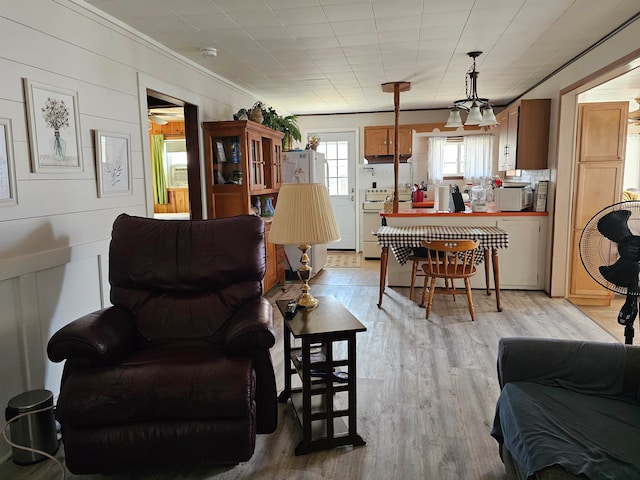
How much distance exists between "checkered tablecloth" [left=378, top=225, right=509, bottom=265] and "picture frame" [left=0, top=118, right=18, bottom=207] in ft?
9.91

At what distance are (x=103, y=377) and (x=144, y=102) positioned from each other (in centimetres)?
221

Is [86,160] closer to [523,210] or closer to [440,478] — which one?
[440,478]

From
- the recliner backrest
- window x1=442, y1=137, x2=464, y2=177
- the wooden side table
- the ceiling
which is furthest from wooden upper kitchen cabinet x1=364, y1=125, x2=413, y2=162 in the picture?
the wooden side table

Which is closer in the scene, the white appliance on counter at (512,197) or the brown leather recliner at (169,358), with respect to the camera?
the brown leather recliner at (169,358)

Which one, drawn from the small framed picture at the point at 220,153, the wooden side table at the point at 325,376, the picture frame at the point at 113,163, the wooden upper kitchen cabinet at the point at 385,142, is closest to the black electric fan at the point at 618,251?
the wooden side table at the point at 325,376

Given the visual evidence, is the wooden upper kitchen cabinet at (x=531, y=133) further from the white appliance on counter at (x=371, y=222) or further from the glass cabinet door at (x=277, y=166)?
the glass cabinet door at (x=277, y=166)

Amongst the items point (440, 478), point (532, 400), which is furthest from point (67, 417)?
point (532, 400)

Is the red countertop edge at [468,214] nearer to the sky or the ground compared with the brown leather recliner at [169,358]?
nearer to the sky

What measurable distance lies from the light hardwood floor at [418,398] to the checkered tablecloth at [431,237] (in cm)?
57

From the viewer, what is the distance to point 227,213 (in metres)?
4.57

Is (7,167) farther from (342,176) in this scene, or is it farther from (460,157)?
(460,157)

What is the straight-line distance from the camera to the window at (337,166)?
764cm

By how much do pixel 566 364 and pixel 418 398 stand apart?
0.97 m

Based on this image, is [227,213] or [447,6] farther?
[227,213]
